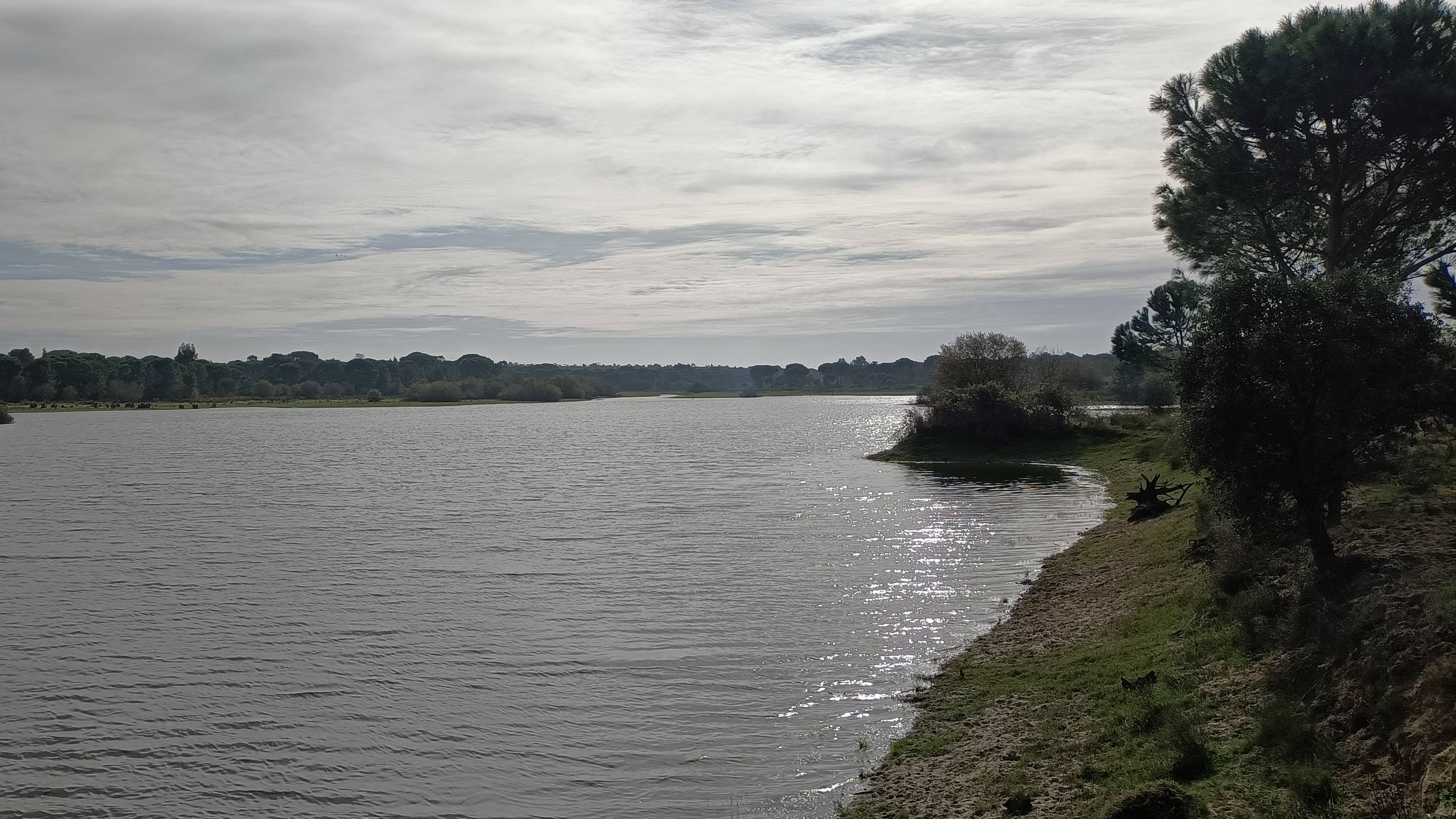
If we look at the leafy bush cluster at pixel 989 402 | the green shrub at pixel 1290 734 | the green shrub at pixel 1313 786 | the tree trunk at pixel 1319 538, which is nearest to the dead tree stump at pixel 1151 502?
the tree trunk at pixel 1319 538

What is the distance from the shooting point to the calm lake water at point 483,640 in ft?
43.9

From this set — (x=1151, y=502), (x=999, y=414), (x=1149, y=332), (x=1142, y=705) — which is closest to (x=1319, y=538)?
(x=1142, y=705)

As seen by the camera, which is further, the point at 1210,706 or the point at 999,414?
the point at 999,414

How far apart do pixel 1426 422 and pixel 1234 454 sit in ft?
11.0

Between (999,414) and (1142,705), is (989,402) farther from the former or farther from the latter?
(1142,705)

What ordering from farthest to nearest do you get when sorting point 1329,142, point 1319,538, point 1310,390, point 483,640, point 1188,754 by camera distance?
point 1329,142 → point 483,640 → point 1310,390 → point 1319,538 → point 1188,754

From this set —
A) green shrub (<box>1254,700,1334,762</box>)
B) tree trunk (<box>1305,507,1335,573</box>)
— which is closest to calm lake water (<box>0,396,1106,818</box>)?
green shrub (<box>1254,700,1334,762</box>)

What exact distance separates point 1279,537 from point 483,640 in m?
15.4

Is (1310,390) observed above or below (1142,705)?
above

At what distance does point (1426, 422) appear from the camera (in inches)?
622

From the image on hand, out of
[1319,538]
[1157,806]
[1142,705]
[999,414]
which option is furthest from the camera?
[999,414]

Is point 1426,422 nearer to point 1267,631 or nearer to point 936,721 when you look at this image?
point 1267,631

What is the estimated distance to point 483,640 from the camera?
20.7 m

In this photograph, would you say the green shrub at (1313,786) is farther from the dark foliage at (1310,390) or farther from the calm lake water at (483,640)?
the dark foliage at (1310,390)
